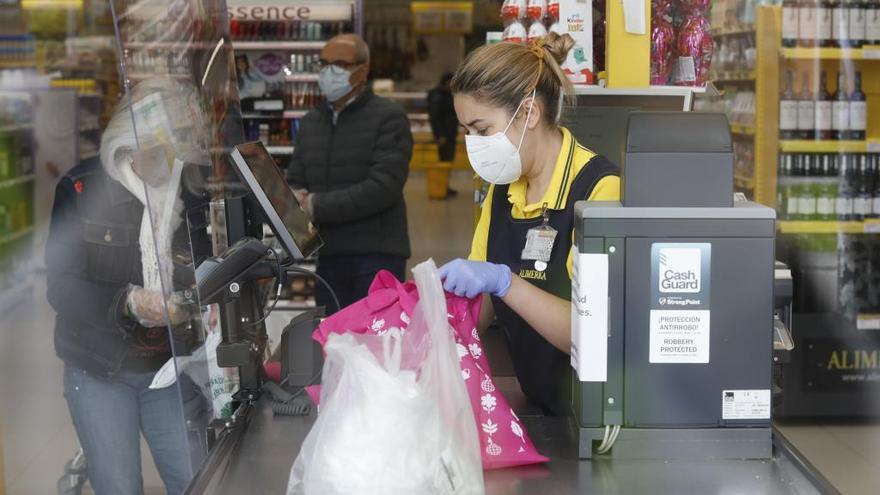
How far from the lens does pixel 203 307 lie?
2068 millimetres

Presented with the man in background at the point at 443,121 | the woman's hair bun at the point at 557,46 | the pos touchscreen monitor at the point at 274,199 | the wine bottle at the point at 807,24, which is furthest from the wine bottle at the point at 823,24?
the man in background at the point at 443,121

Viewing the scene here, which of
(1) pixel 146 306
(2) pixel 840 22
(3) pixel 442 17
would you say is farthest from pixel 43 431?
(3) pixel 442 17

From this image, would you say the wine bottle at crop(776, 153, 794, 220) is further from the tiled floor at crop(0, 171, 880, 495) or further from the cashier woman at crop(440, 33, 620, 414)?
the cashier woman at crop(440, 33, 620, 414)

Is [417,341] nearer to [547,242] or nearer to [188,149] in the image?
[547,242]

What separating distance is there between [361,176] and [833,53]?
247 cm

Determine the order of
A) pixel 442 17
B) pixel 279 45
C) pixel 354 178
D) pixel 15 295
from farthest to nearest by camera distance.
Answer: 1. pixel 442 17
2. pixel 279 45
3. pixel 15 295
4. pixel 354 178

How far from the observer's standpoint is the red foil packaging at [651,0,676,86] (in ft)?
9.69

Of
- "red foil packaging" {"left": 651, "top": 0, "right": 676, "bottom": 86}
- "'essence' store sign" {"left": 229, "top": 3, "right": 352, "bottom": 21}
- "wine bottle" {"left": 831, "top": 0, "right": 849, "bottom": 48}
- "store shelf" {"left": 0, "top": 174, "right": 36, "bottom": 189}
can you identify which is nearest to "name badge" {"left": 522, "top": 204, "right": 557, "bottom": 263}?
"red foil packaging" {"left": 651, "top": 0, "right": 676, "bottom": 86}

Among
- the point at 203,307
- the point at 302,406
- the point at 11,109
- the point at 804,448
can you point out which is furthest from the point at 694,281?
the point at 11,109

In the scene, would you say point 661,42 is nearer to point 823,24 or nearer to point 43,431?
point 823,24

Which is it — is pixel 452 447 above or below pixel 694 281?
below

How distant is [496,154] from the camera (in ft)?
7.16

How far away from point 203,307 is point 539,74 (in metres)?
0.82

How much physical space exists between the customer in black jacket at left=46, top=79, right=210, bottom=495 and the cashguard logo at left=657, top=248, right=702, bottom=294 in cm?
88
